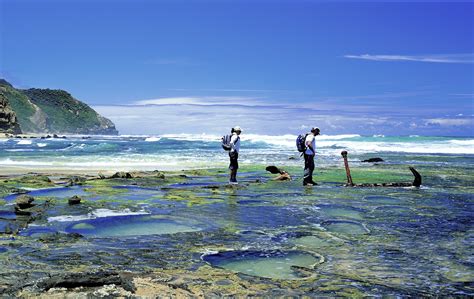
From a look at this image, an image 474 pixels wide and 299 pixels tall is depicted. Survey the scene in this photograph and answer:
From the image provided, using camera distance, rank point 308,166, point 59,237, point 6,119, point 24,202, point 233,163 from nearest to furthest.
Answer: point 59,237, point 24,202, point 308,166, point 233,163, point 6,119

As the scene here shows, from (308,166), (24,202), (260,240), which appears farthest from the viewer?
(308,166)

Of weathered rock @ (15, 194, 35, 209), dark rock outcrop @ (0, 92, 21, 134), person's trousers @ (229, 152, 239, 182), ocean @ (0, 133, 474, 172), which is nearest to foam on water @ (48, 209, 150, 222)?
weathered rock @ (15, 194, 35, 209)

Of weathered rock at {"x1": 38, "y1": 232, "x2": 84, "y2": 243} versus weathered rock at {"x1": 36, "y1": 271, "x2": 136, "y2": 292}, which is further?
weathered rock at {"x1": 38, "y1": 232, "x2": 84, "y2": 243}

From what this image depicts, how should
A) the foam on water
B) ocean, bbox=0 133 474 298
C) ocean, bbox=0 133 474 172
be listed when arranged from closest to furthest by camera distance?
ocean, bbox=0 133 474 298 → the foam on water → ocean, bbox=0 133 474 172

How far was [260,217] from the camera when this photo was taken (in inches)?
470

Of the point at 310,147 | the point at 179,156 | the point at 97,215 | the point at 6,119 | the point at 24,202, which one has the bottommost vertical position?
the point at 97,215

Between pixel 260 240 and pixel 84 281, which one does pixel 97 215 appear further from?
pixel 84 281

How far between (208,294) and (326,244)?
3647 mm

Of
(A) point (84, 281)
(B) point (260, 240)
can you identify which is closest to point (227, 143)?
(B) point (260, 240)

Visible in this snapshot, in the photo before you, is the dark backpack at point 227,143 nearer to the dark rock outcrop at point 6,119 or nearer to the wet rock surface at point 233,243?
the wet rock surface at point 233,243

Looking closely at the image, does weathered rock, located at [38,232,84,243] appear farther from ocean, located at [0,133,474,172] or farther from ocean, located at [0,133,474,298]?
ocean, located at [0,133,474,172]

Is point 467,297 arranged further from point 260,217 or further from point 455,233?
point 260,217

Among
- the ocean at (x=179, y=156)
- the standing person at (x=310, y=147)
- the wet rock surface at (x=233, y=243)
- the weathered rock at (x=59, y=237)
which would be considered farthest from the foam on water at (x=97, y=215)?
the ocean at (x=179, y=156)

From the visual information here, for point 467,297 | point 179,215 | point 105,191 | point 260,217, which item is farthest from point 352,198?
point 467,297
